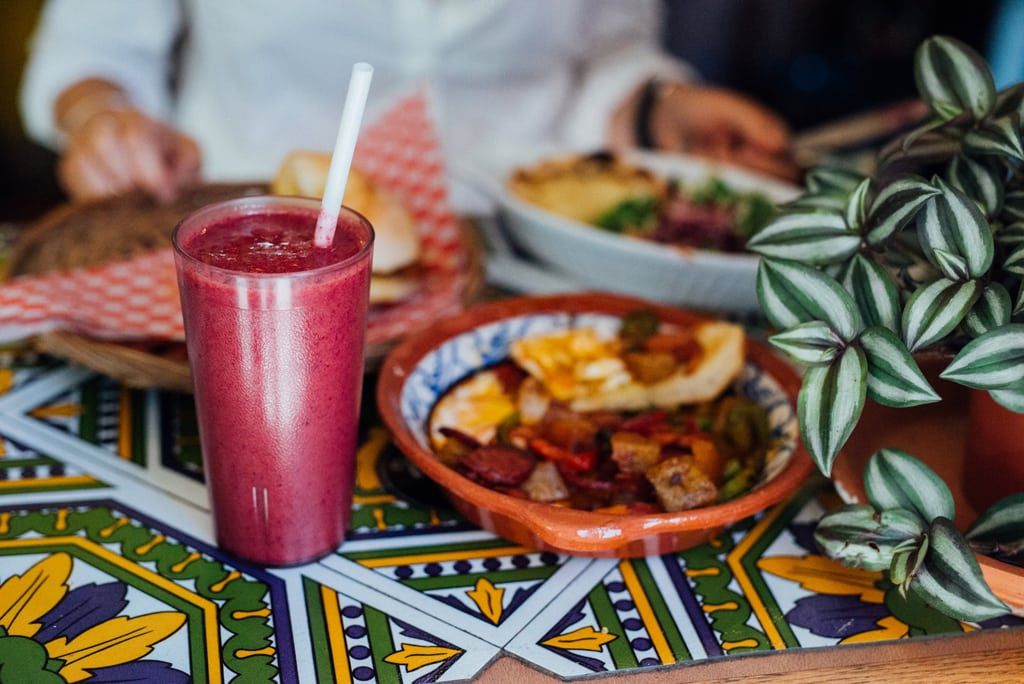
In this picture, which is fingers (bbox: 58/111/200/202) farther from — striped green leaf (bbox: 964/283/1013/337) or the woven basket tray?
striped green leaf (bbox: 964/283/1013/337)

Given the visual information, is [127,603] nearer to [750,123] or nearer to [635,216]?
[635,216]

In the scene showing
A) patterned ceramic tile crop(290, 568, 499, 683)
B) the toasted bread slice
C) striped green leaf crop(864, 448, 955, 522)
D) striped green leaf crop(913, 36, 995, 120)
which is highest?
striped green leaf crop(913, 36, 995, 120)

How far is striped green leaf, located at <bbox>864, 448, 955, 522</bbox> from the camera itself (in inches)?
35.3

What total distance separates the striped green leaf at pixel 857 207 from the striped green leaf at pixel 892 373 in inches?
6.1

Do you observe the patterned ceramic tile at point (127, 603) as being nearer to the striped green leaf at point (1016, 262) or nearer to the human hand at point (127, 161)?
the striped green leaf at point (1016, 262)

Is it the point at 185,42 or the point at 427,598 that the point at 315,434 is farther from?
the point at 185,42

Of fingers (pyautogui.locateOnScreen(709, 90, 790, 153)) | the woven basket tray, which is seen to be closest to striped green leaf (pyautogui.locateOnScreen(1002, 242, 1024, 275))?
the woven basket tray

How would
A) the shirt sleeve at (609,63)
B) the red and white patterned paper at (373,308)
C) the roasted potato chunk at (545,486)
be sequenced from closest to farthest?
the roasted potato chunk at (545,486) < the red and white patterned paper at (373,308) < the shirt sleeve at (609,63)

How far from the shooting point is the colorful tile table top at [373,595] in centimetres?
88

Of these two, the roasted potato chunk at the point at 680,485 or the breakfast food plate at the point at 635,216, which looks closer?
the roasted potato chunk at the point at 680,485

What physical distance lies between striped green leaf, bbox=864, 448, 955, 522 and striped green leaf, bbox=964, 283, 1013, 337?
0.49 feet

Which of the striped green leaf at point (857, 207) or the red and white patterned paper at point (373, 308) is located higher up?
the striped green leaf at point (857, 207)

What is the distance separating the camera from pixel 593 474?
3.57ft

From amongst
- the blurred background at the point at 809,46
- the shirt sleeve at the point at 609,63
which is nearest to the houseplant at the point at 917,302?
the shirt sleeve at the point at 609,63
